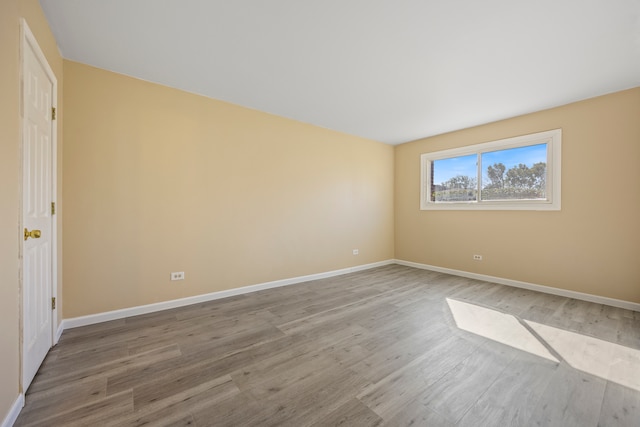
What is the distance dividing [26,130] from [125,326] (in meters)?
1.92

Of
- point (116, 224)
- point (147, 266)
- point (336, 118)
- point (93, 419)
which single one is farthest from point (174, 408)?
point (336, 118)

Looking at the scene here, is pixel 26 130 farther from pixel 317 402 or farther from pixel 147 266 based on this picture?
pixel 317 402

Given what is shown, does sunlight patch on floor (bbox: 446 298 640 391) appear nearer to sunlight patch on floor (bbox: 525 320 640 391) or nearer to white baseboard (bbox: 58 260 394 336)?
sunlight patch on floor (bbox: 525 320 640 391)

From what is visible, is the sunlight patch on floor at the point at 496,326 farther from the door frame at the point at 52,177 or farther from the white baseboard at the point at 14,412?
the door frame at the point at 52,177

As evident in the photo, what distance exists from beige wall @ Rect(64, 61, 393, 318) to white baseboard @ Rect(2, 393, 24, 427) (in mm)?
1275

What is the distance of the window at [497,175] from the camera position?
12.2ft

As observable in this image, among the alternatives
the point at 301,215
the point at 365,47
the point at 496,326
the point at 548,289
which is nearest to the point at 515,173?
the point at 548,289

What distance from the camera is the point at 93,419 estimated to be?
1407 millimetres

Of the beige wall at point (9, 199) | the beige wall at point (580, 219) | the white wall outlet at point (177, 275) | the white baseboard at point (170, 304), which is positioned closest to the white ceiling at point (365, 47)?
the beige wall at point (580, 219)

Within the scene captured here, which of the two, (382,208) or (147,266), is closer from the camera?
(147,266)

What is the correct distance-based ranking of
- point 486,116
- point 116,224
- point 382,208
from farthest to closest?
point 382,208, point 486,116, point 116,224

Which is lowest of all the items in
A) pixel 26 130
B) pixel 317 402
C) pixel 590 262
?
pixel 317 402

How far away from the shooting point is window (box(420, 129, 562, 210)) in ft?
12.2

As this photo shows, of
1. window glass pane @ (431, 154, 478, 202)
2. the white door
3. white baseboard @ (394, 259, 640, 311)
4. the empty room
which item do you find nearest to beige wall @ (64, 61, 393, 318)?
the empty room
